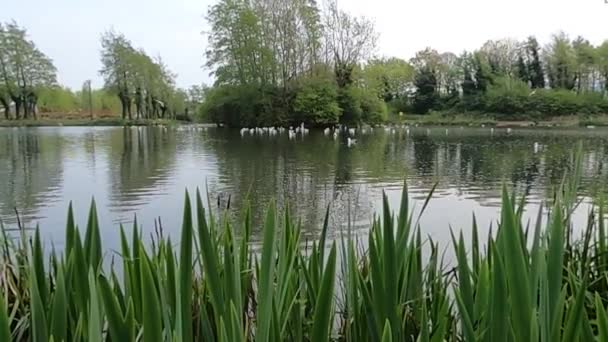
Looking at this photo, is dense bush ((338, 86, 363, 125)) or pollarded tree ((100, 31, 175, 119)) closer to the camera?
dense bush ((338, 86, 363, 125))

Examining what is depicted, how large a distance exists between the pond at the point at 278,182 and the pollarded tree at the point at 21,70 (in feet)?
113

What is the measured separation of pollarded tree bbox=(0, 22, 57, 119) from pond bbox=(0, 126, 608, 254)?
113 feet

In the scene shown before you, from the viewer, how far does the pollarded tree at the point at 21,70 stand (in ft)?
143

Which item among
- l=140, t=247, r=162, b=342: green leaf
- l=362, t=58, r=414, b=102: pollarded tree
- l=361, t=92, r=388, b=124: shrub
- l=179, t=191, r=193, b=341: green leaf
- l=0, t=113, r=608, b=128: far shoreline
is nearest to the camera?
l=140, t=247, r=162, b=342: green leaf

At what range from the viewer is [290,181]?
28.8 ft

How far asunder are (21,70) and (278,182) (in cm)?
4426

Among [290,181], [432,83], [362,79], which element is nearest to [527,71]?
[432,83]

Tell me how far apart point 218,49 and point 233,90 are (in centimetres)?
346

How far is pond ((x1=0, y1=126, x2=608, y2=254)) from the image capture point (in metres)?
5.85

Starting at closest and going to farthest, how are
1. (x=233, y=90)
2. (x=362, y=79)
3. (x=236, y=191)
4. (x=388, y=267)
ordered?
(x=388, y=267), (x=236, y=191), (x=233, y=90), (x=362, y=79)

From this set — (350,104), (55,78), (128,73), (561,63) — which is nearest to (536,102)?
(561,63)

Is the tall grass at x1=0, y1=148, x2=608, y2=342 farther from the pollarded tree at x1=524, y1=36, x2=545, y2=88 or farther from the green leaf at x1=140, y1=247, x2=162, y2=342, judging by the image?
the pollarded tree at x1=524, y1=36, x2=545, y2=88

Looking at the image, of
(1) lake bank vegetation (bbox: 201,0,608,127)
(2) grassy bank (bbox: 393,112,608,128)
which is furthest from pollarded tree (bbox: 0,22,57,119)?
(2) grassy bank (bbox: 393,112,608,128)

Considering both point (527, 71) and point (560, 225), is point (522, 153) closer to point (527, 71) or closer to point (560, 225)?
point (560, 225)
